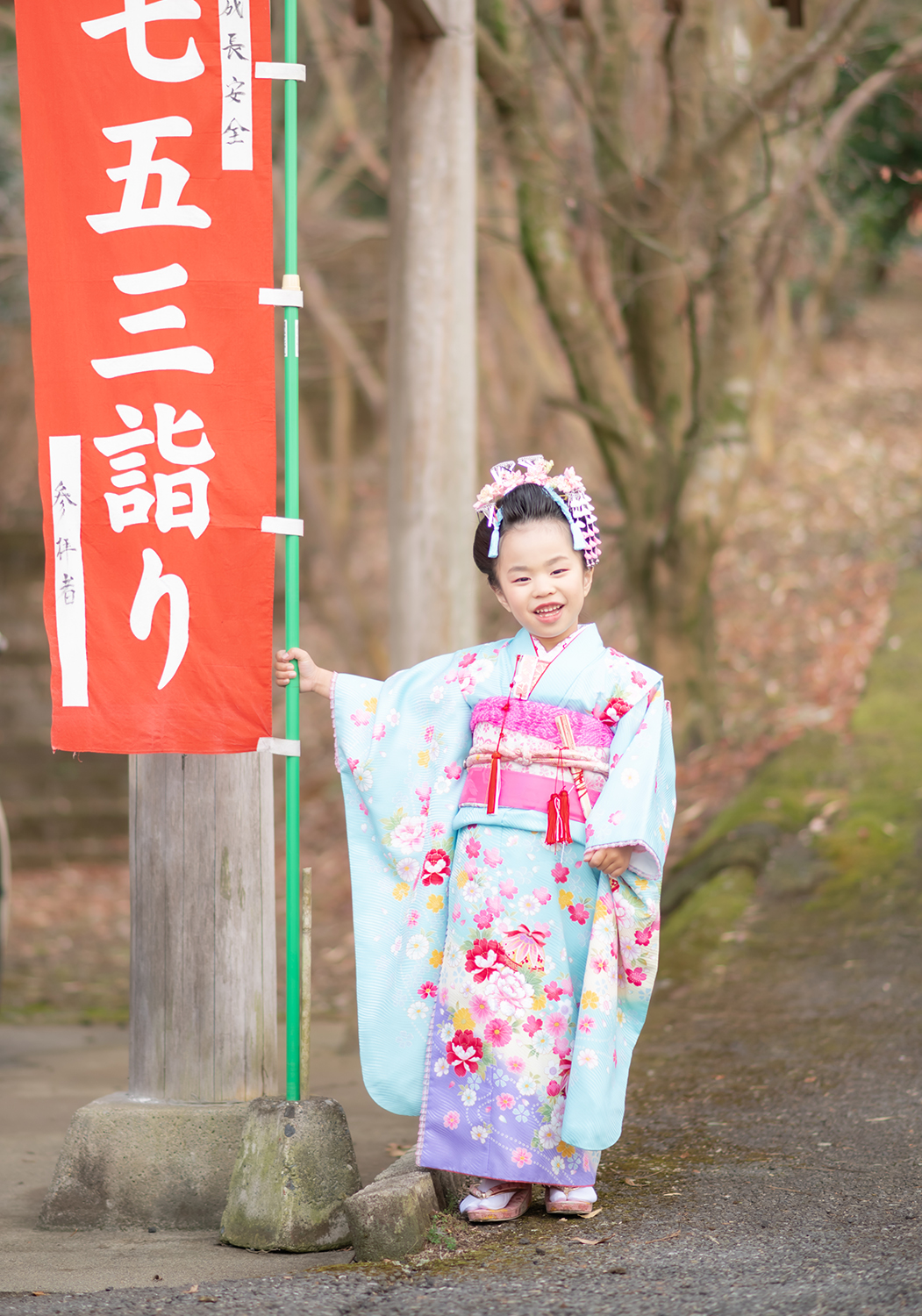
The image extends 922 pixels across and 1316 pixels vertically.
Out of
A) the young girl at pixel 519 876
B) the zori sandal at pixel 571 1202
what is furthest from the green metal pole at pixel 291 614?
the zori sandal at pixel 571 1202

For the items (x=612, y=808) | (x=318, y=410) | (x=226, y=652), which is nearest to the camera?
(x=612, y=808)

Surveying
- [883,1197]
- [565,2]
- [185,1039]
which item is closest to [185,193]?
[185,1039]

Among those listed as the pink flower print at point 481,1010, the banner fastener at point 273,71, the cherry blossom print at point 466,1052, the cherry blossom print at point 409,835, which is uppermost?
the banner fastener at point 273,71

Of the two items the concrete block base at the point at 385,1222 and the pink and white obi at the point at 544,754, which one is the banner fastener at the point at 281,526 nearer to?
the pink and white obi at the point at 544,754

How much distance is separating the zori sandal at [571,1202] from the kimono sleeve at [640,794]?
0.74 meters

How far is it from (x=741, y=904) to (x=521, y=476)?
11.9 ft

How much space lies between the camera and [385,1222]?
9.72ft

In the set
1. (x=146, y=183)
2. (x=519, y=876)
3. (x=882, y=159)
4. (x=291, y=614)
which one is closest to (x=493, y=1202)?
(x=519, y=876)

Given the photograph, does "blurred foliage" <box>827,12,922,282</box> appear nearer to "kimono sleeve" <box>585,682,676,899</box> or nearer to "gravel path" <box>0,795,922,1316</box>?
"gravel path" <box>0,795,922,1316</box>

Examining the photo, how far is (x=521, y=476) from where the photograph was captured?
3326 mm

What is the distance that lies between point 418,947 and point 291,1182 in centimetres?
61

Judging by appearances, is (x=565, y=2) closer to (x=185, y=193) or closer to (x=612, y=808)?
(x=185, y=193)

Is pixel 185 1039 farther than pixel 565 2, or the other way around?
pixel 565 2

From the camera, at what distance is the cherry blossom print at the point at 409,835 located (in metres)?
3.33
